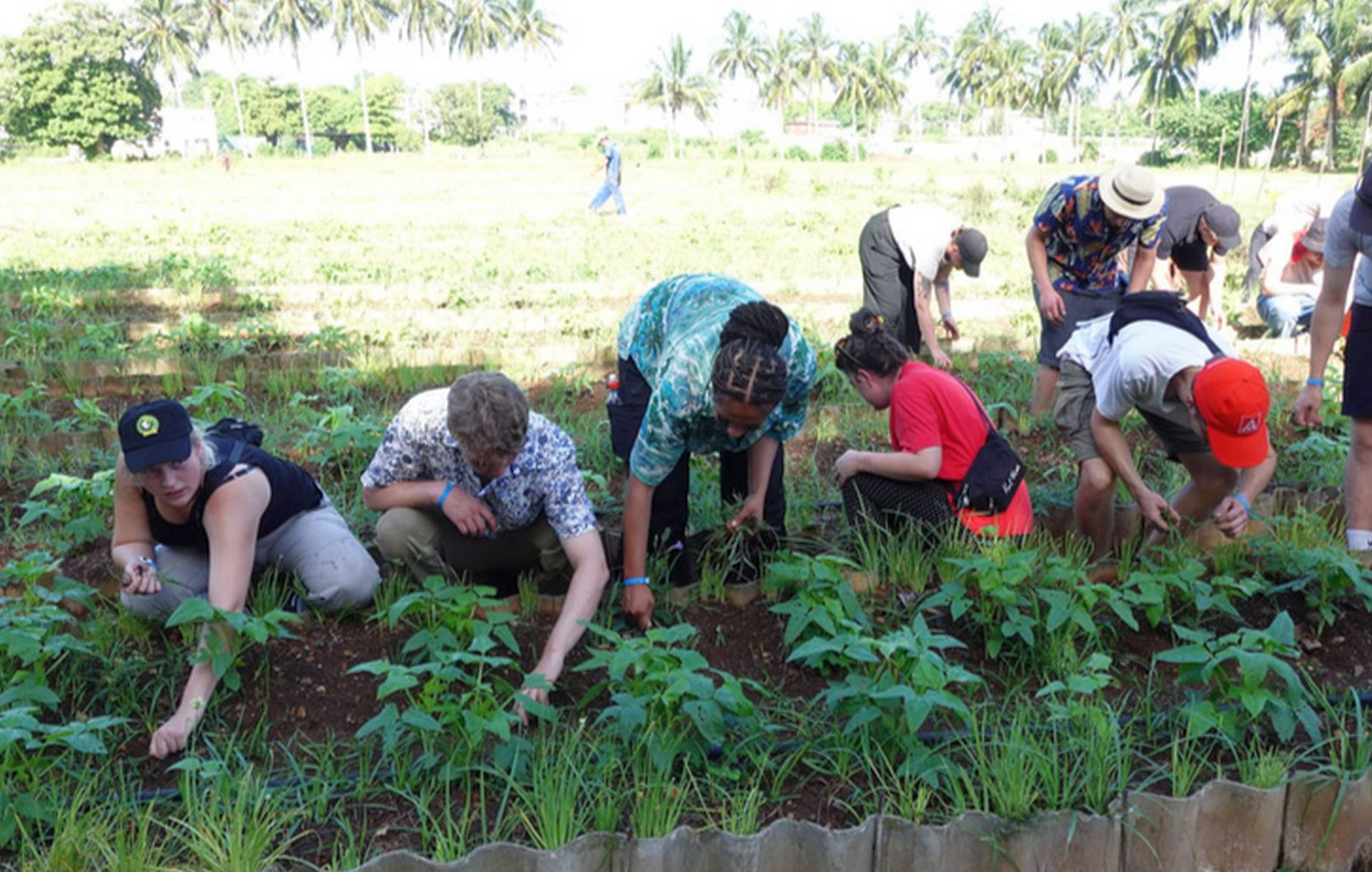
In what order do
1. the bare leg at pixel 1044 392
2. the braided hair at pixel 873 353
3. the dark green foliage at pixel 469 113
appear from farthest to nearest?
the dark green foliage at pixel 469 113
the bare leg at pixel 1044 392
the braided hair at pixel 873 353

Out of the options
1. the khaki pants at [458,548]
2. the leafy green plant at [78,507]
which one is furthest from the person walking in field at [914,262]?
the leafy green plant at [78,507]

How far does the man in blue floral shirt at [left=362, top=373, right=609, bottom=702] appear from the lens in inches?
105

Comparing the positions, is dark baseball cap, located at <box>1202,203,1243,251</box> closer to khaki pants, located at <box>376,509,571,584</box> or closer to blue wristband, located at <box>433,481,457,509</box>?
khaki pants, located at <box>376,509,571,584</box>

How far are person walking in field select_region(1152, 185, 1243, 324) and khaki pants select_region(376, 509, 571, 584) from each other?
4096 millimetres

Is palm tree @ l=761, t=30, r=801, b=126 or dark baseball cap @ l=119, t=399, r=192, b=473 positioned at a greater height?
palm tree @ l=761, t=30, r=801, b=126

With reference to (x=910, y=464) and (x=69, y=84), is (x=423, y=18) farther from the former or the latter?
(x=910, y=464)

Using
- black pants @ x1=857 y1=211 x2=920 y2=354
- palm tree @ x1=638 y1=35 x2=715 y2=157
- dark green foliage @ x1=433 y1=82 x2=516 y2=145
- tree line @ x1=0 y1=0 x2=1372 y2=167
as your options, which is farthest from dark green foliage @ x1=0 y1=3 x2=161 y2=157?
black pants @ x1=857 y1=211 x2=920 y2=354

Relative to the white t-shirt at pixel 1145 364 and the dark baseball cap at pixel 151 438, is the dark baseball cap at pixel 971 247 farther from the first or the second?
the dark baseball cap at pixel 151 438

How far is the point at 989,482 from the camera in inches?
139

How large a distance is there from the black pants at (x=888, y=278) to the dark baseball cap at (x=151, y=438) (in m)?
3.87

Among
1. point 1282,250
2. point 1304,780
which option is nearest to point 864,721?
point 1304,780

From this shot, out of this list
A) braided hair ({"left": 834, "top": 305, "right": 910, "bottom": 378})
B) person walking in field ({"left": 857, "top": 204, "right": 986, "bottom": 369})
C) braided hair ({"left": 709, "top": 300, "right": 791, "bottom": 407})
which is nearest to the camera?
braided hair ({"left": 709, "top": 300, "right": 791, "bottom": 407})

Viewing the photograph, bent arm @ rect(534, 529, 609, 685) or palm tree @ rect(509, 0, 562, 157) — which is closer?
bent arm @ rect(534, 529, 609, 685)

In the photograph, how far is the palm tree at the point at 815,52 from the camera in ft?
230
